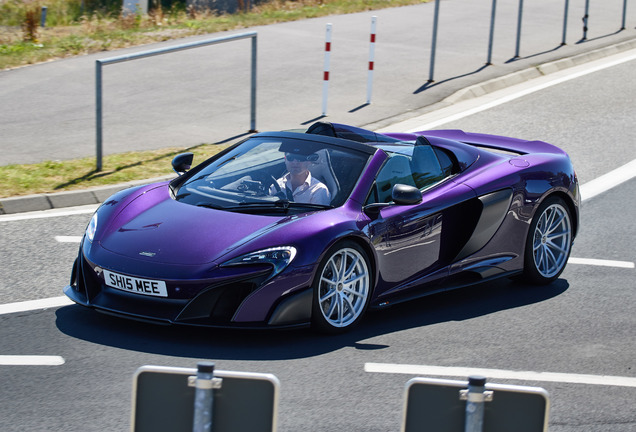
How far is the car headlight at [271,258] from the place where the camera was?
648 cm

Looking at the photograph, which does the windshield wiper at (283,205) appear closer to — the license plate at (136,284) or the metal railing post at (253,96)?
the license plate at (136,284)

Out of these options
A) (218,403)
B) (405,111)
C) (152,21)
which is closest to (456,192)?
(218,403)

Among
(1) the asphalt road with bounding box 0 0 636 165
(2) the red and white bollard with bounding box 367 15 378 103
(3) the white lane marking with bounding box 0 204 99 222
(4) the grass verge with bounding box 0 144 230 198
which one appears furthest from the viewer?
(2) the red and white bollard with bounding box 367 15 378 103

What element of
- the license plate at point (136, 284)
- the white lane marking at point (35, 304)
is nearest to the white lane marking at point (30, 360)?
the license plate at point (136, 284)

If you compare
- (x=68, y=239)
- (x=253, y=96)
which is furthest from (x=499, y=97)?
(x=68, y=239)

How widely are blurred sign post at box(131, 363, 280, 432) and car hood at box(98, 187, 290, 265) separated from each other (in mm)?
3195

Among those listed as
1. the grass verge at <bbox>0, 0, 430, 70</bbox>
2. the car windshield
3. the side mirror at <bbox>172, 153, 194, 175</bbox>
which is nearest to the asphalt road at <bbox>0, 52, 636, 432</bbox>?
the car windshield

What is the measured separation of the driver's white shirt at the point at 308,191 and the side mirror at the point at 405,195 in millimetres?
463

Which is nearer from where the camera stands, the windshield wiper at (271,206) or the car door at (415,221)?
the windshield wiper at (271,206)

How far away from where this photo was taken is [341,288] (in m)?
6.94

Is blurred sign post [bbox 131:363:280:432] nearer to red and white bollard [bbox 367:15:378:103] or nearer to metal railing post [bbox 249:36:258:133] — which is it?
metal railing post [bbox 249:36:258:133]

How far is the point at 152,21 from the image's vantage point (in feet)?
75.4

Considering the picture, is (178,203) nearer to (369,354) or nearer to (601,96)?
(369,354)

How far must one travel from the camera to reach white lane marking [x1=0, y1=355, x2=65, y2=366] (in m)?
6.19
